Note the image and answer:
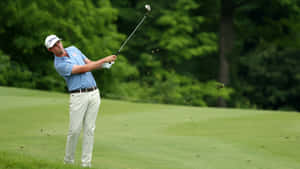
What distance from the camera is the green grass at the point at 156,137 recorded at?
902cm

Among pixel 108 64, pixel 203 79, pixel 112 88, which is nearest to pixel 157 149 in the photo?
pixel 108 64

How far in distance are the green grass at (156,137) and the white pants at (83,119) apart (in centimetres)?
44

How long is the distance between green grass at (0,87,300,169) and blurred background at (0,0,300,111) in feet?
33.9

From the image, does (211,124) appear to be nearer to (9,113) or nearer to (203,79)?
(9,113)

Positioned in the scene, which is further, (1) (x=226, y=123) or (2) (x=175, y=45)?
(2) (x=175, y=45)

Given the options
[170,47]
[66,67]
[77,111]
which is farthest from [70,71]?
[170,47]

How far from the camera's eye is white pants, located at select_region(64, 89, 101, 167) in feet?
25.2

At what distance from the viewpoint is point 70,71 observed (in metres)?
7.56

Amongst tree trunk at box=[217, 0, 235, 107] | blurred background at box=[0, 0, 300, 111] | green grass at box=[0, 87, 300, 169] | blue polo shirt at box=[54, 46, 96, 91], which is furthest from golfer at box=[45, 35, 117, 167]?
tree trunk at box=[217, 0, 235, 107]

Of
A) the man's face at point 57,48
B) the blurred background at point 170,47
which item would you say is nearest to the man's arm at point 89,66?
the man's face at point 57,48

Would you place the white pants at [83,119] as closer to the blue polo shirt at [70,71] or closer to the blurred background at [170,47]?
the blue polo shirt at [70,71]

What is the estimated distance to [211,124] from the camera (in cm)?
1324

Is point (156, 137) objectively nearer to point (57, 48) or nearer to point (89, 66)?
point (89, 66)

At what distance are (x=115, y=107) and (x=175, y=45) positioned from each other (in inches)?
669
